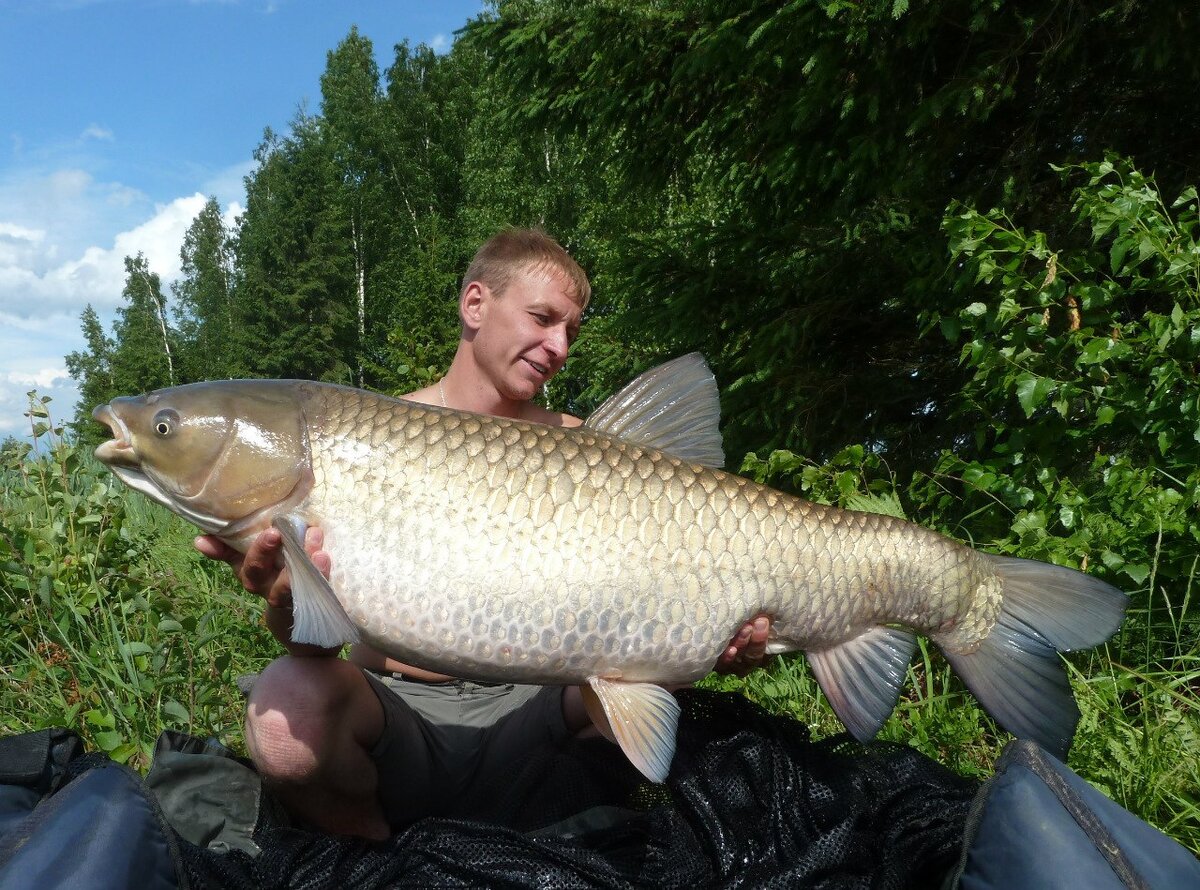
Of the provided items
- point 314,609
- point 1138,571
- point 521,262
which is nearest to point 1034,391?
point 1138,571

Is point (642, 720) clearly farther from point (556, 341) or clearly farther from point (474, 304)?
point (474, 304)

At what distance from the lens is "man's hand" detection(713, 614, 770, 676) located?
1.53 metres

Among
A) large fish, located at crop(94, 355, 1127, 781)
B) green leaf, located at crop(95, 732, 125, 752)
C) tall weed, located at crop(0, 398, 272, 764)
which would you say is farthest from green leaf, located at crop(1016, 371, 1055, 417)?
green leaf, located at crop(95, 732, 125, 752)

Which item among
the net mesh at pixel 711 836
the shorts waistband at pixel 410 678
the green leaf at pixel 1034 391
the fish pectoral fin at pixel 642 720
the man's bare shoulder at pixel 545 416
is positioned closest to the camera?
the net mesh at pixel 711 836

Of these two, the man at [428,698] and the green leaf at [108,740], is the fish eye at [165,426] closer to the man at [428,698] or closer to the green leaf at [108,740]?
the man at [428,698]

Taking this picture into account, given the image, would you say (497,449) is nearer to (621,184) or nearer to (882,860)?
(882,860)

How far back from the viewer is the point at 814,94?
10.1 feet

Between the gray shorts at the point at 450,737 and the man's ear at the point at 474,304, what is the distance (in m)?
0.85

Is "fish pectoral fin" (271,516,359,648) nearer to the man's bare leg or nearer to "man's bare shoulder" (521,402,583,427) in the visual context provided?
the man's bare leg

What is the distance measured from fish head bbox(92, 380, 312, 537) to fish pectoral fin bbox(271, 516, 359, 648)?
0.42 feet

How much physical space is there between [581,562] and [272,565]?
1.59 ft

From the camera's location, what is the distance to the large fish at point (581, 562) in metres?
1.39

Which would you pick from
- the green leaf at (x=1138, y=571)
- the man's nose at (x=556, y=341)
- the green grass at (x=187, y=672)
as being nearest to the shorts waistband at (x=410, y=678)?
the green grass at (x=187, y=672)

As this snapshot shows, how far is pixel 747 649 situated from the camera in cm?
159
